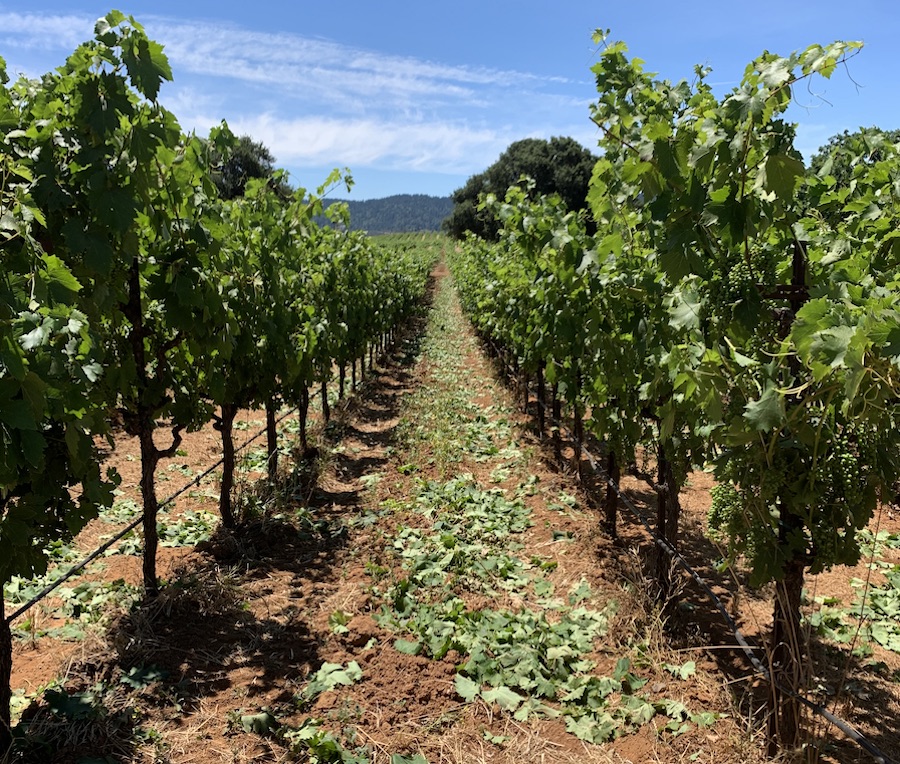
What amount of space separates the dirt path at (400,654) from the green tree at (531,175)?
134 ft

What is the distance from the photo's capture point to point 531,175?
49406 mm

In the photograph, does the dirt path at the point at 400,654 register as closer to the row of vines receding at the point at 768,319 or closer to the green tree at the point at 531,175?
the row of vines receding at the point at 768,319

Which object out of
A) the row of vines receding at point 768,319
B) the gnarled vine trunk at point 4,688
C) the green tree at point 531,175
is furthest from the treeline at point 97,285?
the green tree at point 531,175

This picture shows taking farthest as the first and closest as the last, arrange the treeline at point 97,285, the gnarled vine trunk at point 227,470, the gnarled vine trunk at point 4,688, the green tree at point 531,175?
the green tree at point 531,175 → the gnarled vine trunk at point 227,470 → the gnarled vine trunk at point 4,688 → the treeline at point 97,285

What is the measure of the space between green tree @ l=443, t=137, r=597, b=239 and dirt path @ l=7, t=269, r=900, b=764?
134ft

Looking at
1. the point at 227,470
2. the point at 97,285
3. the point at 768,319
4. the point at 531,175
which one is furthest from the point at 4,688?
the point at 531,175

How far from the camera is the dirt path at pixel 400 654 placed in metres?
3.23

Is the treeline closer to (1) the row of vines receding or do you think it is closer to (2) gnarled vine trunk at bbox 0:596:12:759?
(2) gnarled vine trunk at bbox 0:596:12:759

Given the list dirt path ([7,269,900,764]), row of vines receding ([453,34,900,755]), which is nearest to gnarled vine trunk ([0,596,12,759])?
dirt path ([7,269,900,764])

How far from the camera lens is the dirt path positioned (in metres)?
3.23

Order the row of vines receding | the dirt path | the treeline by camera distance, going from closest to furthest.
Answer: the row of vines receding, the treeline, the dirt path

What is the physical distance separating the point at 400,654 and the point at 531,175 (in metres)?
49.1

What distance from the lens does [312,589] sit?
197 inches

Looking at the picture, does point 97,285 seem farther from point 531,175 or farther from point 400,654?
point 531,175
